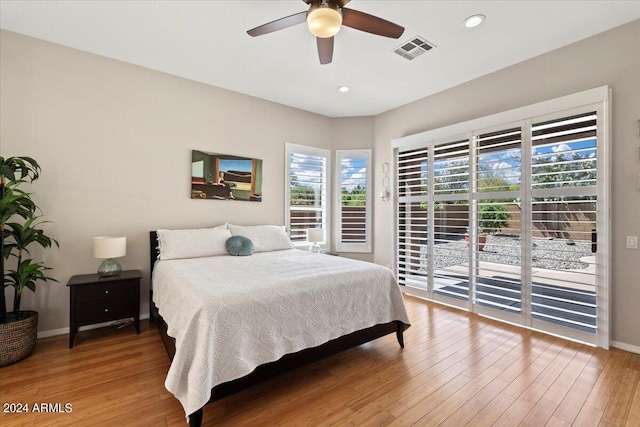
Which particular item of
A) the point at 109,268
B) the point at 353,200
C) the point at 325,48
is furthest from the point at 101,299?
the point at 353,200

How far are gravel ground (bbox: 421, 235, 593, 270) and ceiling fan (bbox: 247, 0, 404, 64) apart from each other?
2.65 m

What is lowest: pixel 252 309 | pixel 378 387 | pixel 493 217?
pixel 378 387

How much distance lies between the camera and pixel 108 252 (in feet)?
9.91

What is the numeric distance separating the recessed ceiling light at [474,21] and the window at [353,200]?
269 cm

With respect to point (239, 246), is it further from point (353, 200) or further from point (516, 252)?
point (516, 252)

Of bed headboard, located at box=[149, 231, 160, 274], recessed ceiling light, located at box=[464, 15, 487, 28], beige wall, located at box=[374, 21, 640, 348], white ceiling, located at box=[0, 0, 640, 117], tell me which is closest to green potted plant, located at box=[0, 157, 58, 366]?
bed headboard, located at box=[149, 231, 160, 274]

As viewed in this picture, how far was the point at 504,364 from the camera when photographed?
2539mm

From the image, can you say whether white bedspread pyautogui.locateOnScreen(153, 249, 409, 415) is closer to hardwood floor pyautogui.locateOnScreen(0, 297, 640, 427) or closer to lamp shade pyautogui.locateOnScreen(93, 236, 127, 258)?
hardwood floor pyautogui.locateOnScreen(0, 297, 640, 427)

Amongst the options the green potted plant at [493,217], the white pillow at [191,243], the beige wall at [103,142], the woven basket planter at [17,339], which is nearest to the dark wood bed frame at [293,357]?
the white pillow at [191,243]

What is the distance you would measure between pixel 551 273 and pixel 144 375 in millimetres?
4022

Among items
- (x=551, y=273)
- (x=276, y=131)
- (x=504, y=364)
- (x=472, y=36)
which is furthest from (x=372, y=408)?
(x=276, y=131)

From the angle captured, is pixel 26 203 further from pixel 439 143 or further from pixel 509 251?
pixel 509 251

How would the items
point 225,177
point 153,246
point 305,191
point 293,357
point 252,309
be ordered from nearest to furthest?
point 252,309
point 293,357
point 153,246
point 225,177
point 305,191

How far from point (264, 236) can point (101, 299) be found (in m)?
1.89
